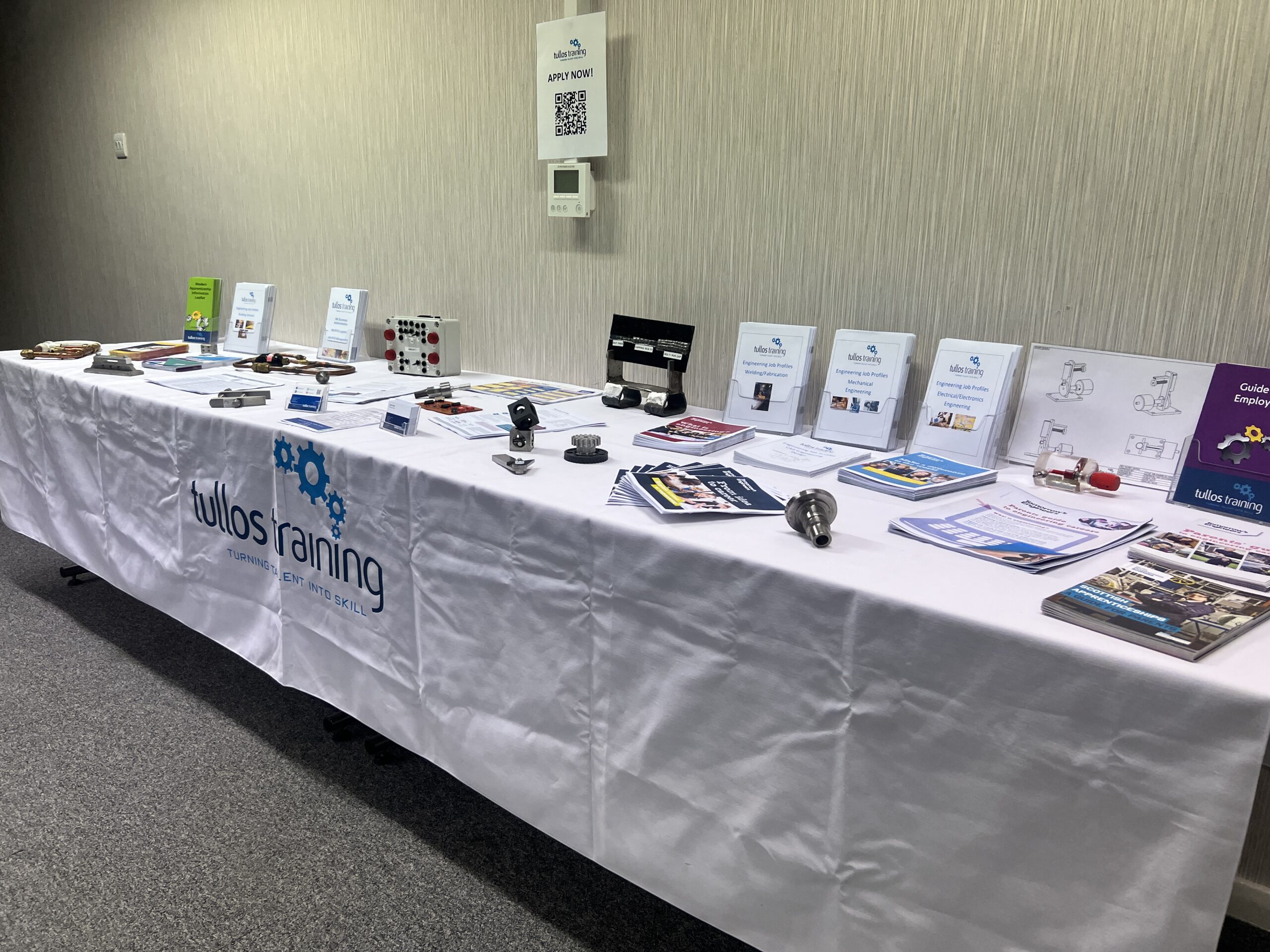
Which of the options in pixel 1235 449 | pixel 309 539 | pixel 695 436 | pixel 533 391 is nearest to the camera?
pixel 1235 449

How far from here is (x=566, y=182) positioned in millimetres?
1946

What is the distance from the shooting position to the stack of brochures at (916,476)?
4.00 ft

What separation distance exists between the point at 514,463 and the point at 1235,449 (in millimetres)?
1028

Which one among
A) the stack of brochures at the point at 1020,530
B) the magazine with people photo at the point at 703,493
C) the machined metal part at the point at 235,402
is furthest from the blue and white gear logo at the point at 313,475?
the stack of brochures at the point at 1020,530

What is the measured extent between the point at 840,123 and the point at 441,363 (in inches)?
46.4

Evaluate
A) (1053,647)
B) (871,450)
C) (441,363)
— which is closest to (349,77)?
(441,363)

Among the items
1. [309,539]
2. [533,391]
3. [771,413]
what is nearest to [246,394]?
[309,539]

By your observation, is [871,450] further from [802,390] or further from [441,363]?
[441,363]

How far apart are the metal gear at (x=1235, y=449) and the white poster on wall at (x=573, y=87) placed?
4.34 feet

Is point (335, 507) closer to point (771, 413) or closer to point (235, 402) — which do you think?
point (235, 402)

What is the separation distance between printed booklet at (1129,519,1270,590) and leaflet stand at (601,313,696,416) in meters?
0.92

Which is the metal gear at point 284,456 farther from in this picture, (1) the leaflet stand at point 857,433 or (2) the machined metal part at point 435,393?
(1) the leaflet stand at point 857,433

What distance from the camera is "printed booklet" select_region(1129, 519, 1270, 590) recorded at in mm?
935

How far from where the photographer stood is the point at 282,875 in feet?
4.65
